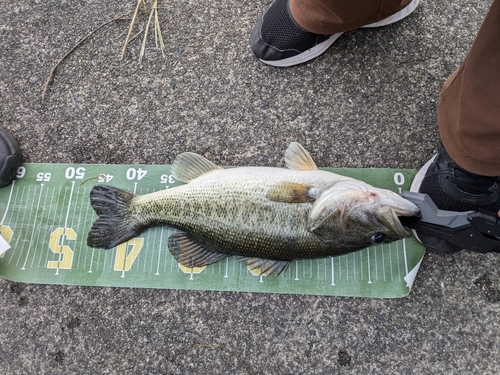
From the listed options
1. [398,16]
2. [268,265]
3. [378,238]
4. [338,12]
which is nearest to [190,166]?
[268,265]

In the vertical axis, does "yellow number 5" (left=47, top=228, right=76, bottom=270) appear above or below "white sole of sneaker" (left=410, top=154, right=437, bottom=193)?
below

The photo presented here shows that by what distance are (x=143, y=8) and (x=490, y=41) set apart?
2574 millimetres

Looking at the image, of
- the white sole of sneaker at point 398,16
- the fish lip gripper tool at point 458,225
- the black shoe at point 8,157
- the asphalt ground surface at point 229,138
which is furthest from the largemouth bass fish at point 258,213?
the white sole of sneaker at point 398,16

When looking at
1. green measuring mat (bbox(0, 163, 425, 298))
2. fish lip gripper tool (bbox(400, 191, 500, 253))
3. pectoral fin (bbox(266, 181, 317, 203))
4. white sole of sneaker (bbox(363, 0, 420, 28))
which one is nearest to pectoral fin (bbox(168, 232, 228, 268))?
green measuring mat (bbox(0, 163, 425, 298))

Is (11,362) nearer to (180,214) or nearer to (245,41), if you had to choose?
(180,214)

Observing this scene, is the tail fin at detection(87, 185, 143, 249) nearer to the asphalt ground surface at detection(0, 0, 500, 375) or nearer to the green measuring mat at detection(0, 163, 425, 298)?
the green measuring mat at detection(0, 163, 425, 298)

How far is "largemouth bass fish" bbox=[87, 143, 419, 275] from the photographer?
81.2 inches

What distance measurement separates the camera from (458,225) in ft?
6.82

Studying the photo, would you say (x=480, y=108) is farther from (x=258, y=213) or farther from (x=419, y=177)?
(x=258, y=213)

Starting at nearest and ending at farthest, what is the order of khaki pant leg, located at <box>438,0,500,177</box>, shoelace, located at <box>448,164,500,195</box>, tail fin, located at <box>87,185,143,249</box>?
khaki pant leg, located at <box>438,0,500,177</box>
shoelace, located at <box>448,164,500,195</box>
tail fin, located at <box>87,185,143,249</box>

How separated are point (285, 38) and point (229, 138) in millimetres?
877

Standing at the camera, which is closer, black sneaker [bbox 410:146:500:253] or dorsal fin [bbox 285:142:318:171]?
black sneaker [bbox 410:146:500:253]

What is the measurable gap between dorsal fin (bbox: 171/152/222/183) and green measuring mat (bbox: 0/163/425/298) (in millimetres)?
203

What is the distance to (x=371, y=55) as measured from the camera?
9.27ft
